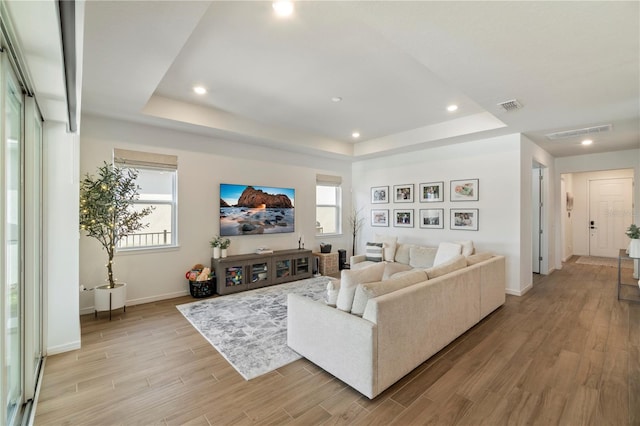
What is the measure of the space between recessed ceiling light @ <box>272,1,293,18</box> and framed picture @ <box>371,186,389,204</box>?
4.88 metres

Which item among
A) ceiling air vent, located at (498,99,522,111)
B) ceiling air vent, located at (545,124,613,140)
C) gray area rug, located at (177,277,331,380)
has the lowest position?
gray area rug, located at (177,277,331,380)

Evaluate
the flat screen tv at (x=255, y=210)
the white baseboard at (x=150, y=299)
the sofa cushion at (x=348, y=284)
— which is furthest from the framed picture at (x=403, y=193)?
the white baseboard at (x=150, y=299)

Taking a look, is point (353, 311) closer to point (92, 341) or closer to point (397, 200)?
point (92, 341)

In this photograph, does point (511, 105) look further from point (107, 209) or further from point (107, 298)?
point (107, 298)

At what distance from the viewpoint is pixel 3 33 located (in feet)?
4.75

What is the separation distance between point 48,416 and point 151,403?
2.11 ft

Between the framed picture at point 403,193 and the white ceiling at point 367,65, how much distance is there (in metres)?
1.44

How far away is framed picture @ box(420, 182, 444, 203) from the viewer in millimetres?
5723

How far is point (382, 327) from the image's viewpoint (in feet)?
7.01

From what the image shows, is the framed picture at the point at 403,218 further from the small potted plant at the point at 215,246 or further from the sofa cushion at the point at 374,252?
the small potted plant at the point at 215,246

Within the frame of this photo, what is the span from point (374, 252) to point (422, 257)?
884 mm

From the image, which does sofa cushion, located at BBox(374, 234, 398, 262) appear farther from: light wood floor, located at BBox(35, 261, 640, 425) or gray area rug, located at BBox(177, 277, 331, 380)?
light wood floor, located at BBox(35, 261, 640, 425)

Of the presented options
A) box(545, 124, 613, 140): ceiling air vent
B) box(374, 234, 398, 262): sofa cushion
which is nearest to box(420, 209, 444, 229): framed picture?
box(374, 234, 398, 262): sofa cushion

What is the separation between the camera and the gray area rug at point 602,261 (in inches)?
281
